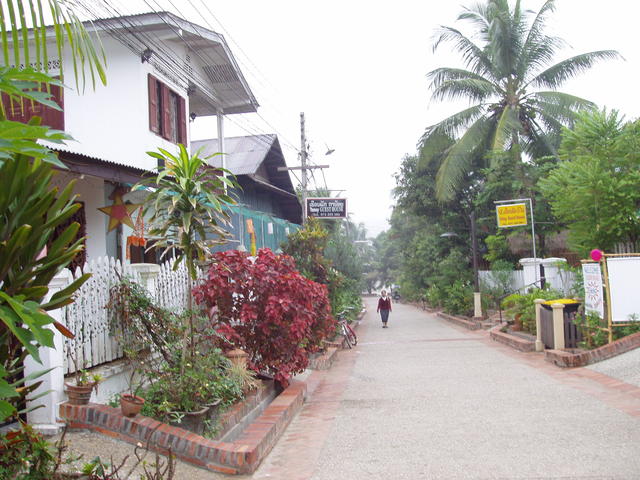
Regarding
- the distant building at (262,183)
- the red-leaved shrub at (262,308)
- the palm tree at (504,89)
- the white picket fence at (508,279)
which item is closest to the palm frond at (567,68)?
the palm tree at (504,89)

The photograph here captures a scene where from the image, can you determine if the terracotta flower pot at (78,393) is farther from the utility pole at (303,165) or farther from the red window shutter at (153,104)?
the utility pole at (303,165)

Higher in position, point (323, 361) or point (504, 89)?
point (504, 89)

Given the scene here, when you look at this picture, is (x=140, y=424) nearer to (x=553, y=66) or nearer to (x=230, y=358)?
(x=230, y=358)

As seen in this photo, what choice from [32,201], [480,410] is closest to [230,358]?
[480,410]

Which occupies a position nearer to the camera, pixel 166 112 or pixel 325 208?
pixel 166 112

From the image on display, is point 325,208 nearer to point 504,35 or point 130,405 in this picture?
point 504,35

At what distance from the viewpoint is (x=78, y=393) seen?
577 cm

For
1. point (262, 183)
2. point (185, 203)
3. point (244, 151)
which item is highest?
point (244, 151)

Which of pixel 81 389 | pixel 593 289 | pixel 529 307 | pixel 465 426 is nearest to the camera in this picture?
pixel 81 389

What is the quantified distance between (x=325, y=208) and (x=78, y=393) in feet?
56.0

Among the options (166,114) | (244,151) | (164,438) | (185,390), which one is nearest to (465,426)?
(185,390)

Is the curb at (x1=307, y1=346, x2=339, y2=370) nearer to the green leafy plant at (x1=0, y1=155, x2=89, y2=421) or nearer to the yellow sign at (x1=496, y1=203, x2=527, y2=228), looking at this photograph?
the yellow sign at (x1=496, y1=203, x2=527, y2=228)

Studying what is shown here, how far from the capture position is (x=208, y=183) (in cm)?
754

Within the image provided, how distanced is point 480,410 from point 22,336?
22.9ft
